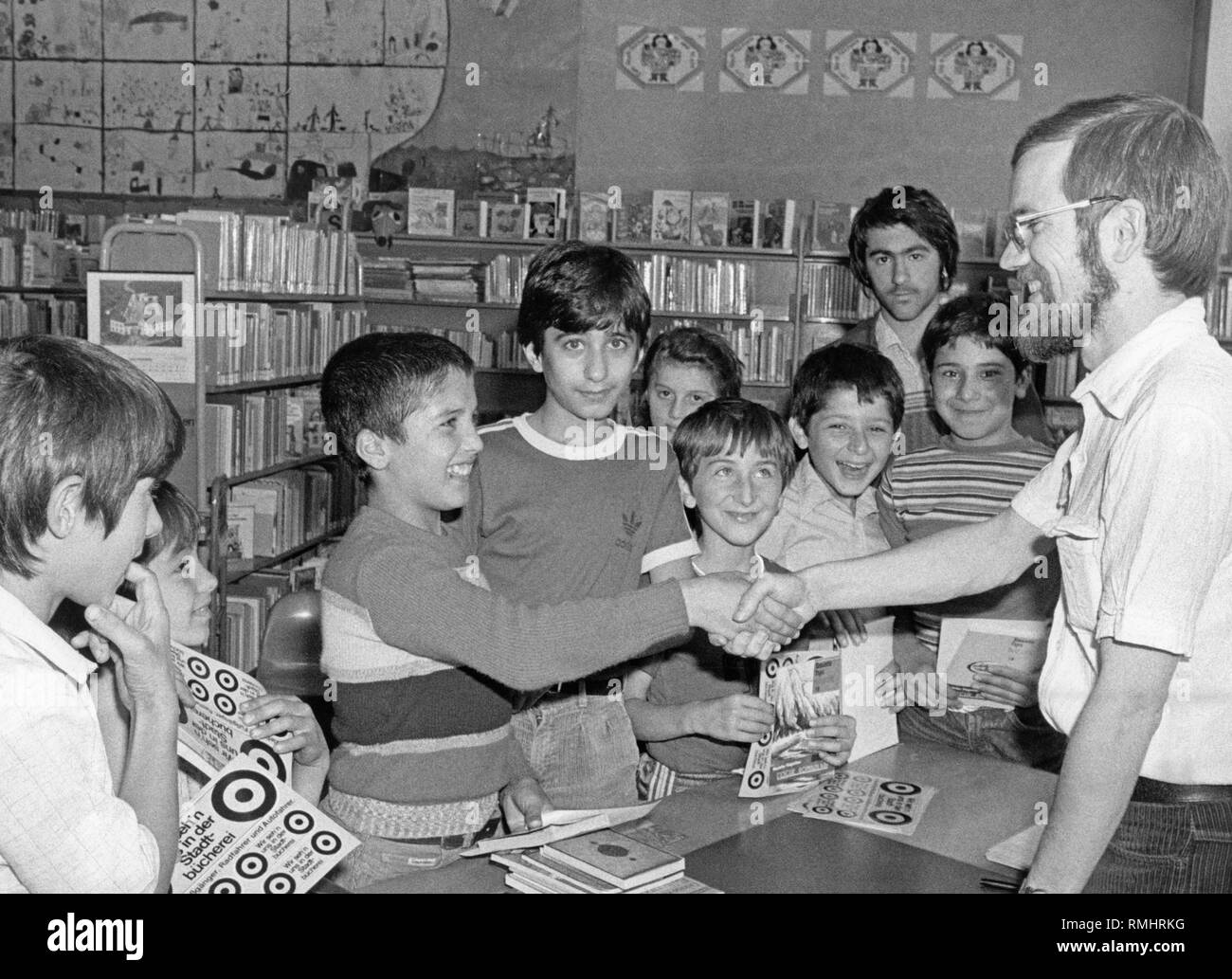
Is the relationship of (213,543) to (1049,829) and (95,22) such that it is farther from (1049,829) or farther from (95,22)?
(95,22)

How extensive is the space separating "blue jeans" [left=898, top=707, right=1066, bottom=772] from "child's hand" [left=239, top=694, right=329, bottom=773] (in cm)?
127

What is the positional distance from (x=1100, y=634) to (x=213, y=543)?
4.35 metres

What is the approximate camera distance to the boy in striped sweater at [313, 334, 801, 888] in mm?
1912

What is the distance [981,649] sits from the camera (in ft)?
7.57

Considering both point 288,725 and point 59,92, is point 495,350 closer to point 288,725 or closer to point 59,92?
point 59,92

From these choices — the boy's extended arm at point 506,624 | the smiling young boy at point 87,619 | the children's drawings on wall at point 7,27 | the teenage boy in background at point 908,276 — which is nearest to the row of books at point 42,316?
the children's drawings on wall at point 7,27

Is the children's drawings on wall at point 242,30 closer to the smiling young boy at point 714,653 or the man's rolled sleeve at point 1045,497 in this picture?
the smiling young boy at point 714,653

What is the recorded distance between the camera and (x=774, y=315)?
748 cm

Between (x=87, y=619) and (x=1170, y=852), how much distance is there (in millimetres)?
1364

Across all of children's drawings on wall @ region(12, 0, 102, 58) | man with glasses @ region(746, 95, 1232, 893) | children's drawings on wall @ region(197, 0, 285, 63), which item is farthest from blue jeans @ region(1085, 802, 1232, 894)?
children's drawings on wall @ region(12, 0, 102, 58)

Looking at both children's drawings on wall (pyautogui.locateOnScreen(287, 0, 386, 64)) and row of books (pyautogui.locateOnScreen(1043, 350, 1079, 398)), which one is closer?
row of books (pyautogui.locateOnScreen(1043, 350, 1079, 398))

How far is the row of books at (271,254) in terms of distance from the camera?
209 inches

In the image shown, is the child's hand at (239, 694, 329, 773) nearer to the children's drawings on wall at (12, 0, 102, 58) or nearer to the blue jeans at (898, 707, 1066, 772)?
the blue jeans at (898, 707, 1066, 772)
